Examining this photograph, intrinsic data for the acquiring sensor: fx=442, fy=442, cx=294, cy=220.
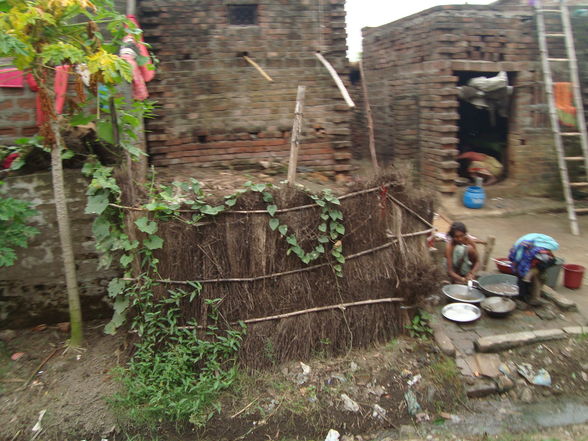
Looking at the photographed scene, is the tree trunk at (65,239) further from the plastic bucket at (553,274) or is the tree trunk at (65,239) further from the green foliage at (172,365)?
the plastic bucket at (553,274)

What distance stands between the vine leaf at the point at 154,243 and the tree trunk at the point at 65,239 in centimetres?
75

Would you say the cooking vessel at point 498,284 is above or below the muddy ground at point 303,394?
above

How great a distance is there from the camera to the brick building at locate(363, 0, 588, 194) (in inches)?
296

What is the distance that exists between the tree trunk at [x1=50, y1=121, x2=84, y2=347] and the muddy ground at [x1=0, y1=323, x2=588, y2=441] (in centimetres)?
24

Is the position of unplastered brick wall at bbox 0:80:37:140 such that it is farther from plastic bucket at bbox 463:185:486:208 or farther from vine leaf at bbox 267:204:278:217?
plastic bucket at bbox 463:185:486:208

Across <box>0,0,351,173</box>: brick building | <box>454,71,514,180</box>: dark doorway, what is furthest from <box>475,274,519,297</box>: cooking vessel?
<box>454,71,514,180</box>: dark doorway

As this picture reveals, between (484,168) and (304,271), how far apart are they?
5.77 metres

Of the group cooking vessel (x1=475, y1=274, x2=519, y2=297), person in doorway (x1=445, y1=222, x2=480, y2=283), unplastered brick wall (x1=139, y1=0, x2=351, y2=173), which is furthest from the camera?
unplastered brick wall (x1=139, y1=0, x2=351, y2=173)

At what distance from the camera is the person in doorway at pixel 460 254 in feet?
16.4

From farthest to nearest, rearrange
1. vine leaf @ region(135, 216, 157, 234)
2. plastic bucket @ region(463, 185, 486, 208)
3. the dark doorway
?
the dark doorway → plastic bucket @ region(463, 185, 486, 208) → vine leaf @ region(135, 216, 157, 234)

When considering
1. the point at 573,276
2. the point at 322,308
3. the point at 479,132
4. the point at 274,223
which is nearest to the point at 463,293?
the point at 573,276

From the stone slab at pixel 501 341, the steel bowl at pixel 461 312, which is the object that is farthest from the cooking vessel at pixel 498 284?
the stone slab at pixel 501 341

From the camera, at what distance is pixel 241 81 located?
6102 millimetres

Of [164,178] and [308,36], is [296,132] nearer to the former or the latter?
[164,178]
